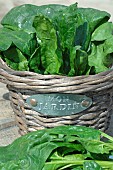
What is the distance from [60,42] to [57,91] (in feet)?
0.62

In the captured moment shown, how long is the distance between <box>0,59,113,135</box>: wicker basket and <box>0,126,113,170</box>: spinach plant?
0.17 meters

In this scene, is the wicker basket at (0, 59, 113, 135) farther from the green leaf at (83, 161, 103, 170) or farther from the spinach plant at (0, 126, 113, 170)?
the green leaf at (83, 161, 103, 170)

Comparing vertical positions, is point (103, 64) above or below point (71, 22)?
below

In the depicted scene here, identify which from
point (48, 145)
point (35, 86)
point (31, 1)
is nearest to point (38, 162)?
point (48, 145)

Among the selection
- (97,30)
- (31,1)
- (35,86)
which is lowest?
(31,1)

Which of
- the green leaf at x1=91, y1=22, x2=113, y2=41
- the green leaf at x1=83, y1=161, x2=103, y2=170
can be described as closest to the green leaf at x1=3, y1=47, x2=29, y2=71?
the green leaf at x1=91, y1=22, x2=113, y2=41

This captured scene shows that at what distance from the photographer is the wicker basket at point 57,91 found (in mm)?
1593

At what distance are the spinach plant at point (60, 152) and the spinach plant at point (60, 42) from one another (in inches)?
11.1

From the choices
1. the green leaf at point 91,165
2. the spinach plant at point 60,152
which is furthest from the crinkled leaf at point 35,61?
the green leaf at point 91,165

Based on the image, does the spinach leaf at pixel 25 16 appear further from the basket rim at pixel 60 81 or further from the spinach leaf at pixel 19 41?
the basket rim at pixel 60 81

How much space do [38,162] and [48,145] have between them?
67 mm

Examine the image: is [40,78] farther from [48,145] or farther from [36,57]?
[48,145]

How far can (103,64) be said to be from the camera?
5.77 ft

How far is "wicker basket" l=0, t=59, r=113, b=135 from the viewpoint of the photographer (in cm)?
159
